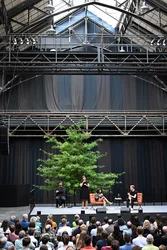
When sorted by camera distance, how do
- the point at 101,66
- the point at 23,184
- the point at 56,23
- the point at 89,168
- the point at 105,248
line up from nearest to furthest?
the point at 105,248 < the point at 101,66 < the point at 89,168 < the point at 23,184 < the point at 56,23

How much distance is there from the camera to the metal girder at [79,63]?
16.5 meters

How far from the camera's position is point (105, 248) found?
5.51 meters

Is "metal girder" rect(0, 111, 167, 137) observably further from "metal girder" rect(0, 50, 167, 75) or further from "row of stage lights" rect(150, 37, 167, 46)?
"row of stage lights" rect(150, 37, 167, 46)

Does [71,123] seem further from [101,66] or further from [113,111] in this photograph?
[101,66]

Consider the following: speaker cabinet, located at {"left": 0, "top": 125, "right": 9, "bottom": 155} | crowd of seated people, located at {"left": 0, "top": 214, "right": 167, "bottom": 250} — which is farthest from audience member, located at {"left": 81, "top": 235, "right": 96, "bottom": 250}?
speaker cabinet, located at {"left": 0, "top": 125, "right": 9, "bottom": 155}

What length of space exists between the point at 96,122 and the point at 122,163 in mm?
3303

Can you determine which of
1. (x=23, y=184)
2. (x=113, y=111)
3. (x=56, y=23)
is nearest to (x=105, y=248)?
(x=23, y=184)

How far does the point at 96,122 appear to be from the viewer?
23.0 m

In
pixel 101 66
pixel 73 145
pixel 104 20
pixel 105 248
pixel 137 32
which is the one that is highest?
pixel 104 20

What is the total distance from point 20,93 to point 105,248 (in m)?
20.2

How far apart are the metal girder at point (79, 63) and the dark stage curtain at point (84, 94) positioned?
5024 millimetres

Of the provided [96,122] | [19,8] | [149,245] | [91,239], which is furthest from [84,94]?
[149,245]

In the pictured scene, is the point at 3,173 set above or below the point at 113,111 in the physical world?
below

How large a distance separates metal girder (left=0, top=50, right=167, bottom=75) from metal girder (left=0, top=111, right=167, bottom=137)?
392cm
